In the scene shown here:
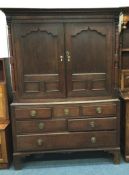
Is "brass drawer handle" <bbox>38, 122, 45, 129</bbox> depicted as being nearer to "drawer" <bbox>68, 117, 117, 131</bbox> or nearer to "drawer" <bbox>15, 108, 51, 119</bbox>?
"drawer" <bbox>15, 108, 51, 119</bbox>

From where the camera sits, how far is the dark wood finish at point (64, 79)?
2.50 metres

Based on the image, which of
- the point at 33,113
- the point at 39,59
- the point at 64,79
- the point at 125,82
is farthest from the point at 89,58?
the point at 33,113

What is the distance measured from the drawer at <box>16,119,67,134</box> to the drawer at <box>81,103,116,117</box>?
10.2 inches

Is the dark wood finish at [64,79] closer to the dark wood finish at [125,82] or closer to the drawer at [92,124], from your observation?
the drawer at [92,124]

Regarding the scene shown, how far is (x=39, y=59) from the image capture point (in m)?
2.57

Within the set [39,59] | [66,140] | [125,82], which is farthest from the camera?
[125,82]

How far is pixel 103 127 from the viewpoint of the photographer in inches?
106

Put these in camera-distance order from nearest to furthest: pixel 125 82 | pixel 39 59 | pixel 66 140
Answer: pixel 39 59 → pixel 66 140 → pixel 125 82

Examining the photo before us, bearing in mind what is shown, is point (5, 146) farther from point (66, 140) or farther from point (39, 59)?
point (39, 59)

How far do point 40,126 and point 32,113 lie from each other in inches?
6.8

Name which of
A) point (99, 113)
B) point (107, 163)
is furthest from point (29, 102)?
point (107, 163)

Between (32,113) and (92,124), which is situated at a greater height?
(32,113)

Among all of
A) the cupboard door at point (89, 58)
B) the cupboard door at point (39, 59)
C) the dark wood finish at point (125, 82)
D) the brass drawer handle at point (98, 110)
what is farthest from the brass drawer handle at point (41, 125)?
the dark wood finish at point (125, 82)

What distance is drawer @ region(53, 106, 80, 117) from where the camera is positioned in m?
2.63
